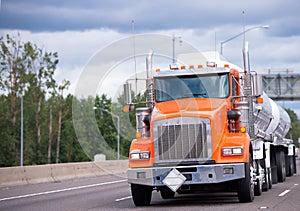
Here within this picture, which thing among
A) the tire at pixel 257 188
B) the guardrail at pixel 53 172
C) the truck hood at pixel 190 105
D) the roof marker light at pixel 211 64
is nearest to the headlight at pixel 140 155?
the truck hood at pixel 190 105

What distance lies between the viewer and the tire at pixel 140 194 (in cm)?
1611

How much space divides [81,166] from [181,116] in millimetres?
20821

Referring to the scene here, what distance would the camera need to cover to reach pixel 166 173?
15.3 meters

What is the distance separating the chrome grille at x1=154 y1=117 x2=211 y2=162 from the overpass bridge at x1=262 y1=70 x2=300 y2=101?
48.5 m

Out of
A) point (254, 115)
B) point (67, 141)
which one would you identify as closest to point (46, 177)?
point (254, 115)

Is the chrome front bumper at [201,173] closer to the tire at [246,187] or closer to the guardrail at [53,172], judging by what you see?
the tire at [246,187]

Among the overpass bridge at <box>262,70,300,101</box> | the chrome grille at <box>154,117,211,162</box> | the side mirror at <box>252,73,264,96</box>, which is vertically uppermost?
the overpass bridge at <box>262,70,300,101</box>

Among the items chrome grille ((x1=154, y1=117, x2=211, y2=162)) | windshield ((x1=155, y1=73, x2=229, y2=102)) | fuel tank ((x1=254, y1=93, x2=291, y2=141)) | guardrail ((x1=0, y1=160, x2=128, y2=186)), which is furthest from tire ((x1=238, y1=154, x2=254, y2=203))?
guardrail ((x1=0, y1=160, x2=128, y2=186))

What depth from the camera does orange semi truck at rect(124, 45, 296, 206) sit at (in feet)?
50.0

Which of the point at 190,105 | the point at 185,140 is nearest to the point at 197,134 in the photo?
the point at 185,140

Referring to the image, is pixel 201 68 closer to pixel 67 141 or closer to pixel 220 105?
pixel 220 105

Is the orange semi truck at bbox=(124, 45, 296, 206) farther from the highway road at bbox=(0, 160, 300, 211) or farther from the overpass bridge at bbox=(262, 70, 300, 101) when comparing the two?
the overpass bridge at bbox=(262, 70, 300, 101)

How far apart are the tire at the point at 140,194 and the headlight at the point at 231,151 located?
2153 millimetres

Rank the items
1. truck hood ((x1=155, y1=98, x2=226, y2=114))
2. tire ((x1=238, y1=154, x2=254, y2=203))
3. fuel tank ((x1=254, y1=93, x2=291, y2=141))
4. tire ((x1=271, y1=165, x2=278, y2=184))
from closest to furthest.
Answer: tire ((x1=238, y1=154, x2=254, y2=203))
truck hood ((x1=155, y1=98, x2=226, y2=114))
fuel tank ((x1=254, y1=93, x2=291, y2=141))
tire ((x1=271, y1=165, x2=278, y2=184))
